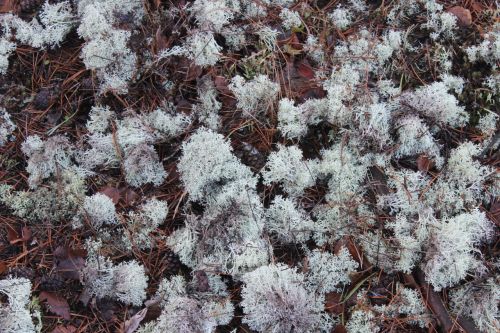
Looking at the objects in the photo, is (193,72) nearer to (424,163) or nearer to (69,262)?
(69,262)

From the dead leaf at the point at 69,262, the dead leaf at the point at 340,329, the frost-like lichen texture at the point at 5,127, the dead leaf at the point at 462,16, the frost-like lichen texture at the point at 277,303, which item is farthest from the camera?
the dead leaf at the point at 462,16

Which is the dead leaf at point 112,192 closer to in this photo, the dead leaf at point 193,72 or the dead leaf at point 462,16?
the dead leaf at point 193,72

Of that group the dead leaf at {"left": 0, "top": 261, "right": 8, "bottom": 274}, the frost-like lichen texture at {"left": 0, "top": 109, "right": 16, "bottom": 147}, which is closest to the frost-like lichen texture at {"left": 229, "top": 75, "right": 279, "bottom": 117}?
the frost-like lichen texture at {"left": 0, "top": 109, "right": 16, "bottom": 147}

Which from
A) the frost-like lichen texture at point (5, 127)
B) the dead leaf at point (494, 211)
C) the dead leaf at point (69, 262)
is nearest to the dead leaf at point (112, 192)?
the dead leaf at point (69, 262)

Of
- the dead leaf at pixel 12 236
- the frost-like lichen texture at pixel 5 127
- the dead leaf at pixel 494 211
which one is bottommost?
the dead leaf at pixel 12 236

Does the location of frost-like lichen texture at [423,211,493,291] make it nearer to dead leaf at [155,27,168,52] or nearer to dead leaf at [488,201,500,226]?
dead leaf at [488,201,500,226]

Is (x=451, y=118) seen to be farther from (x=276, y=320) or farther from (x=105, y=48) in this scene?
(x=105, y=48)

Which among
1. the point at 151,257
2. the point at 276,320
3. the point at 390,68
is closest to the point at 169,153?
the point at 151,257
